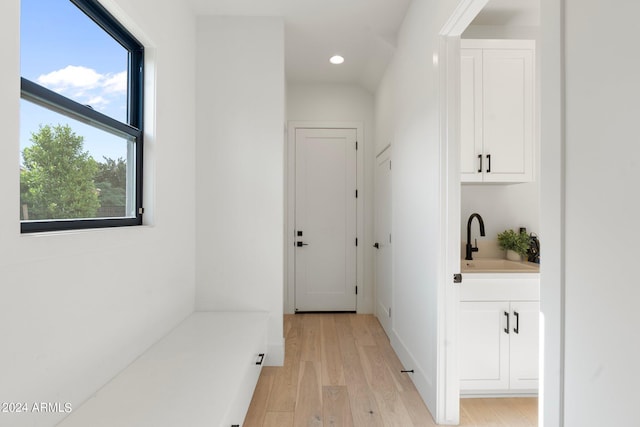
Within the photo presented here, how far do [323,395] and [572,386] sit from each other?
1698 millimetres

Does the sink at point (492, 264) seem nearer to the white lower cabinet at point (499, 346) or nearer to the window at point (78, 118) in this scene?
the white lower cabinet at point (499, 346)

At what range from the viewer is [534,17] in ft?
8.86

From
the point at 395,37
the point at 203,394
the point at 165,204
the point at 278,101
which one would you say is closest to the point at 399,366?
the point at 203,394

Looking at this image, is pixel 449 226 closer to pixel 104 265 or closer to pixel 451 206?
pixel 451 206

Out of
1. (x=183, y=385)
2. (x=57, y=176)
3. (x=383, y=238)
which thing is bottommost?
(x=183, y=385)

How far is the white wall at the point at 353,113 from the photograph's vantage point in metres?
4.25

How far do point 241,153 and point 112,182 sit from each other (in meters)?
1.17

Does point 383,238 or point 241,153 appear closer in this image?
point 241,153

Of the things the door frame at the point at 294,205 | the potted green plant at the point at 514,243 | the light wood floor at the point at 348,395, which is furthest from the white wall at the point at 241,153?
the potted green plant at the point at 514,243

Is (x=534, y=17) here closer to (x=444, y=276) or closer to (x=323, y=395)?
(x=444, y=276)

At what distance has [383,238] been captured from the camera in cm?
376

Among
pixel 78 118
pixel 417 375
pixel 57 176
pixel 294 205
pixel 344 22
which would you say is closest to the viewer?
pixel 57 176

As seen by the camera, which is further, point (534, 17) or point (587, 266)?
point (534, 17)

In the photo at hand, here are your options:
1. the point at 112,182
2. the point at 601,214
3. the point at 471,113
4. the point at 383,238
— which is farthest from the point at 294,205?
the point at 601,214
